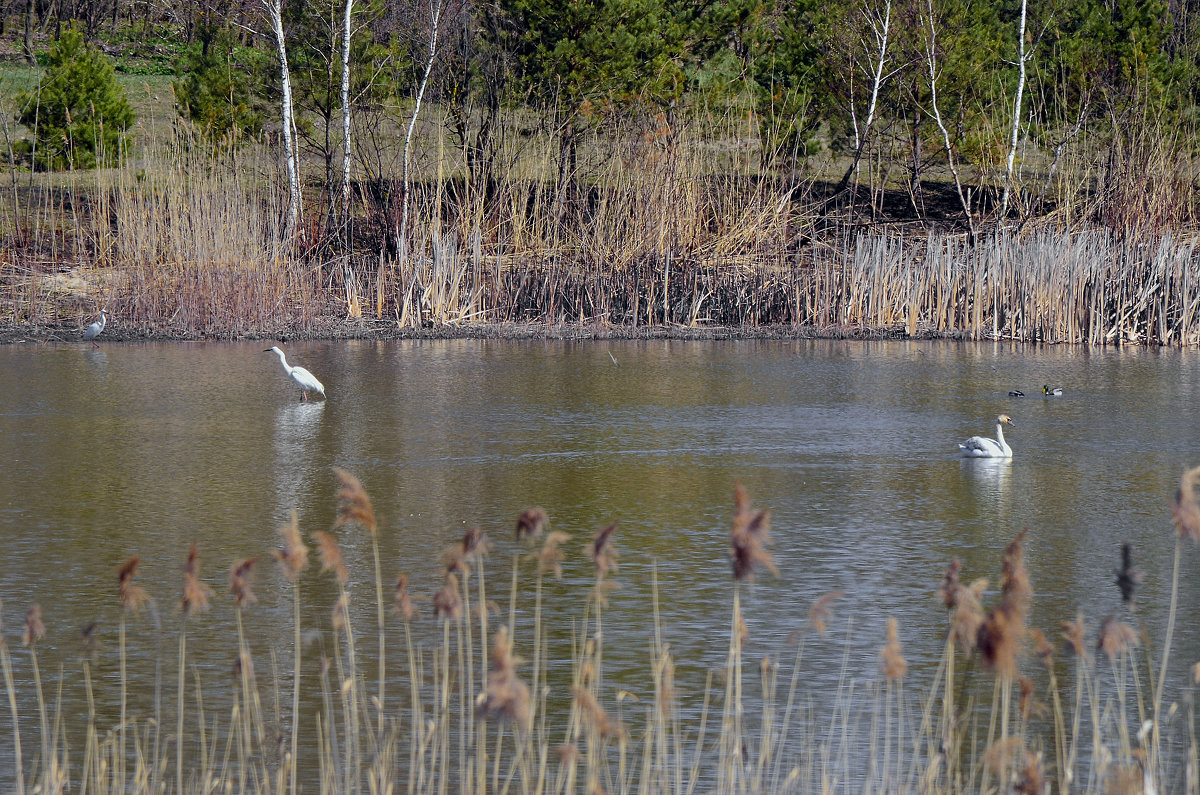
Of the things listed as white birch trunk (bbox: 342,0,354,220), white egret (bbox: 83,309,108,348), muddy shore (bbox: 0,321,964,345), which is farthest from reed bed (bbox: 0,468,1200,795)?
white birch trunk (bbox: 342,0,354,220)

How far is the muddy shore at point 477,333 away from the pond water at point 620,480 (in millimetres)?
1152

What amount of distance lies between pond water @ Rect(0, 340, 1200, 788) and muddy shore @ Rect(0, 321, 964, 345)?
1.15m

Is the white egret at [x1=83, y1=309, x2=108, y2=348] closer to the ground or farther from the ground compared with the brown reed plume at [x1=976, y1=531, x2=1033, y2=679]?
farther from the ground

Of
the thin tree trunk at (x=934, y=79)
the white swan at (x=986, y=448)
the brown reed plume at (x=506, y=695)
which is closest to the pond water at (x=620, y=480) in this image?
the white swan at (x=986, y=448)

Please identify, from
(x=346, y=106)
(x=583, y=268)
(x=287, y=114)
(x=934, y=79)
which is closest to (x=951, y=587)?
(x=583, y=268)

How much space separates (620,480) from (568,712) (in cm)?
421

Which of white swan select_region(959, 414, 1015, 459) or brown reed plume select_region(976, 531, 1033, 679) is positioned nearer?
brown reed plume select_region(976, 531, 1033, 679)

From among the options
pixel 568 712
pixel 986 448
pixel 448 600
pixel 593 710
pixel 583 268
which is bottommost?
pixel 568 712

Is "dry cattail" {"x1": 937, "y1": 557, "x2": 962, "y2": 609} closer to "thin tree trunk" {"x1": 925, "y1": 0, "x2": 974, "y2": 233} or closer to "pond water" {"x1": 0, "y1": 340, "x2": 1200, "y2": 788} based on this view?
"pond water" {"x1": 0, "y1": 340, "x2": 1200, "y2": 788}

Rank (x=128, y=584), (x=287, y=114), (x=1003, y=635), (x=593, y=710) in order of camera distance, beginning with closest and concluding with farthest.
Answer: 1. (x=1003, y=635)
2. (x=593, y=710)
3. (x=128, y=584)
4. (x=287, y=114)

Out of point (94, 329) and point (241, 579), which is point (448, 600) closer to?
point (241, 579)

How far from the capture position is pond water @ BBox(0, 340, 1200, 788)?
6141mm

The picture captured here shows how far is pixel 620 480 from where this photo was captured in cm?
918

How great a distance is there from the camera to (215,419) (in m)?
11.4
